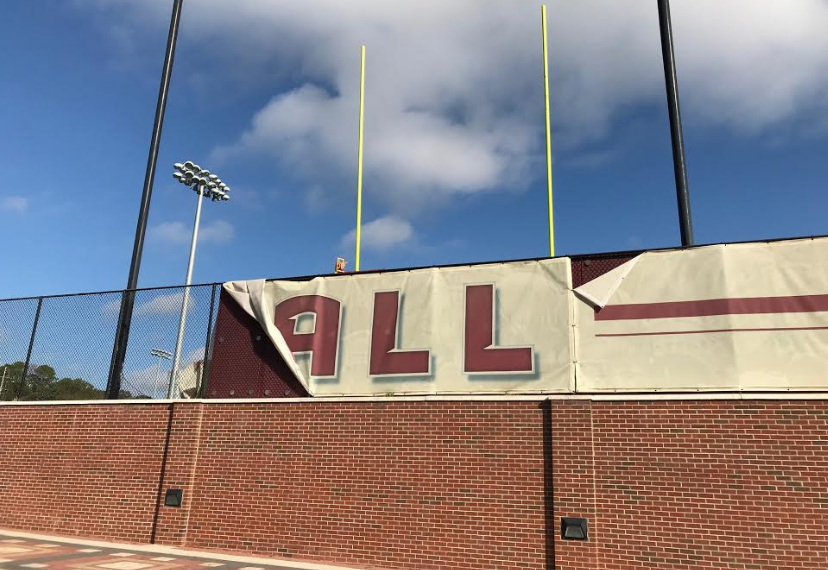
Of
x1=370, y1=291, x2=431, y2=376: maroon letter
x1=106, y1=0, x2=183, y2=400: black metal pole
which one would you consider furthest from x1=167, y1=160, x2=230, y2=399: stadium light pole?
x1=370, y1=291, x2=431, y2=376: maroon letter

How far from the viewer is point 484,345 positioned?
10.5m

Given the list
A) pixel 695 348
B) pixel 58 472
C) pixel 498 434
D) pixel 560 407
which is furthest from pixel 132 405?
pixel 695 348

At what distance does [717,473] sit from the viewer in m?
→ 8.61

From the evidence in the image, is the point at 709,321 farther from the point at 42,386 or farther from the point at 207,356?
the point at 42,386

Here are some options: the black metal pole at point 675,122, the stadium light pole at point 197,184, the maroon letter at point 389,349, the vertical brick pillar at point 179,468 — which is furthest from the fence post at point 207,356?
the stadium light pole at point 197,184

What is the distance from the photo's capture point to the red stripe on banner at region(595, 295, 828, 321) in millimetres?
9102

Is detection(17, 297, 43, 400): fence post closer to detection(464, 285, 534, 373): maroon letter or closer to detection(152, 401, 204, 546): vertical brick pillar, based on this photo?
detection(152, 401, 204, 546): vertical brick pillar

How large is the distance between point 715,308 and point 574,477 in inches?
138

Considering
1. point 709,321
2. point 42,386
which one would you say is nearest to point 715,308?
point 709,321

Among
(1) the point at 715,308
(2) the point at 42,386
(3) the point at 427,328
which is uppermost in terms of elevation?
(1) the point at 715,308

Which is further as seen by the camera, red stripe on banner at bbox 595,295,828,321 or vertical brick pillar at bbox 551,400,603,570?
red stripe on banner at bbox 595,295,828,321

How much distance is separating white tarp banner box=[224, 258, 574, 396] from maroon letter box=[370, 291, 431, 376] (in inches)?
0.7

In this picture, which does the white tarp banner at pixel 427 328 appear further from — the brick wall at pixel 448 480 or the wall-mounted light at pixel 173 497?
the wall-mounted light at pixel 173 497

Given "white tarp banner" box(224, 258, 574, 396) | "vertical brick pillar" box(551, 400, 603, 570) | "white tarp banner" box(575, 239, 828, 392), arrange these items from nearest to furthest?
1. "vertical brick pillar" box(551, 400, 603, 570)
2. "white tarp banner" box(575, 239, 828, 392)
3. "white tarp banner" box(224, 258, 574, 396)
